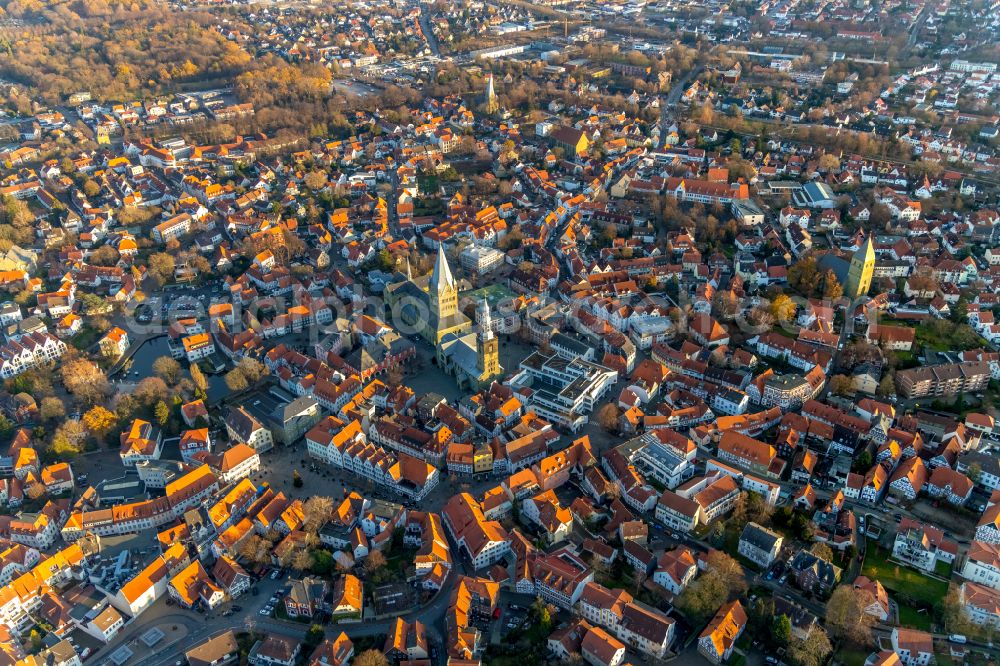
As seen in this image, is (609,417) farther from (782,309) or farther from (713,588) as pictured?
(782,309)

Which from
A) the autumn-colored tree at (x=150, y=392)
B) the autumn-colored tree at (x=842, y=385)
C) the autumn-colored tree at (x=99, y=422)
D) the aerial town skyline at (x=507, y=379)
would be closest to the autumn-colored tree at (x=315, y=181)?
the aerial town skyline at (x=507, y=379)

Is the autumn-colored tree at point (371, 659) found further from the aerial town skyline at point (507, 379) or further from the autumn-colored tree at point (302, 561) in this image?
the autumn-colored tree at point (302, 561)

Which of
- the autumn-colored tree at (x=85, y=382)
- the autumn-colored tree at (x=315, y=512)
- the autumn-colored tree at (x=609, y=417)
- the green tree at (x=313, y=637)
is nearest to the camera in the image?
the green tree at (x=313, y=637)

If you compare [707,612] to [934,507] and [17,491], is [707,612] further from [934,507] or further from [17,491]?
[17,491]

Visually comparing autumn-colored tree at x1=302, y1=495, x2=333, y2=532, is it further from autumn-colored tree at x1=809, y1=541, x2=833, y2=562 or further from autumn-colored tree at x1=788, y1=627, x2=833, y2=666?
autumn-colored tree at x1=809, y1=541, x2=833, y2=562

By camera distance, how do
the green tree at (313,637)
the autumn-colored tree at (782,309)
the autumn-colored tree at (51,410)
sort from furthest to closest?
the autumn-colored tree at (782,309), the autumn-colored tree at (51,410), the green tree at (313,637)

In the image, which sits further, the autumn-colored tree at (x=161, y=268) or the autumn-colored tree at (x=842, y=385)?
the autumn-colored tree at (x=161, y=268)

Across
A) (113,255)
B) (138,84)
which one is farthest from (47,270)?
(138,84)

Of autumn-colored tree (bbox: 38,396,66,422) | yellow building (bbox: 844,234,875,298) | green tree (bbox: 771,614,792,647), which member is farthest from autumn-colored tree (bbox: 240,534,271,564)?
yellow building (bbox: 844,234,875,298)

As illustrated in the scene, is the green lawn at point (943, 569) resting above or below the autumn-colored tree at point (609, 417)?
below
